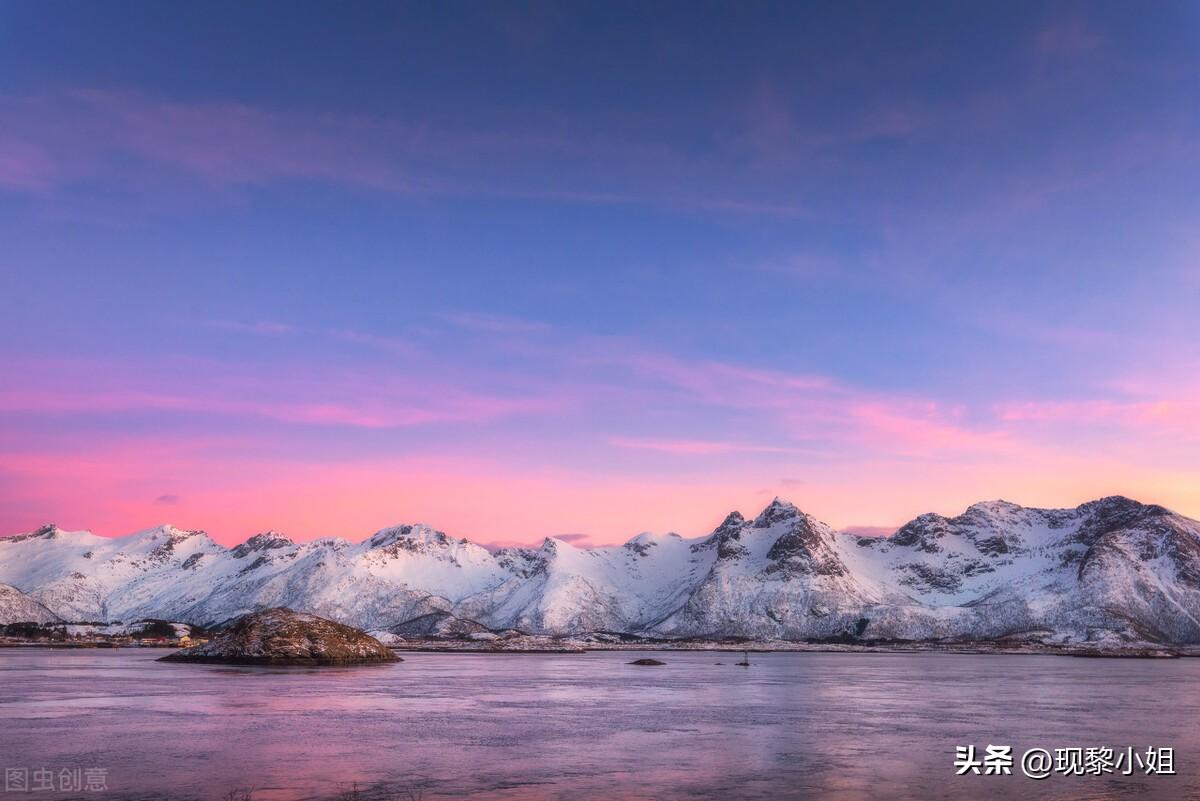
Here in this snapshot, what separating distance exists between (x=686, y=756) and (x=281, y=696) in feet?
128

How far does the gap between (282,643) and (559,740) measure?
91.5 metres

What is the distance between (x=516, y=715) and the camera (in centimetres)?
5522

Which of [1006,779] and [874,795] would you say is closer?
[874,795]

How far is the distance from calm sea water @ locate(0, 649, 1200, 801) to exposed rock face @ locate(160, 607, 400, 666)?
44.1m

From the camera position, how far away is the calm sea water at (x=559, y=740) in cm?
2884

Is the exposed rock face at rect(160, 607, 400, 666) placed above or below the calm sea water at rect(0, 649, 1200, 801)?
below

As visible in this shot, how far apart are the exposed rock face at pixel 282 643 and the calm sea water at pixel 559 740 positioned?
44.1 meters

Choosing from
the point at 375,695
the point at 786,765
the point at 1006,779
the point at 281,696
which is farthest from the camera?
the point at 375,695

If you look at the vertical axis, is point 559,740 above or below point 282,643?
above

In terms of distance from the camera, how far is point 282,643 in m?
122

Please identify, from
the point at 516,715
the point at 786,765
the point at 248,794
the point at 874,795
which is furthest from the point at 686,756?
the point at 516,715

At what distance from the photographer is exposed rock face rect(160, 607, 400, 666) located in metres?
122

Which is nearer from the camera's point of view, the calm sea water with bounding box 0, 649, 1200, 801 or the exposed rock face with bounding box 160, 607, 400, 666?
the calm sea water with bounding box 0, 649, 1200, 801

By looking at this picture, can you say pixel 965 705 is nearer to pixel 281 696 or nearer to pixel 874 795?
pixel 874 795
